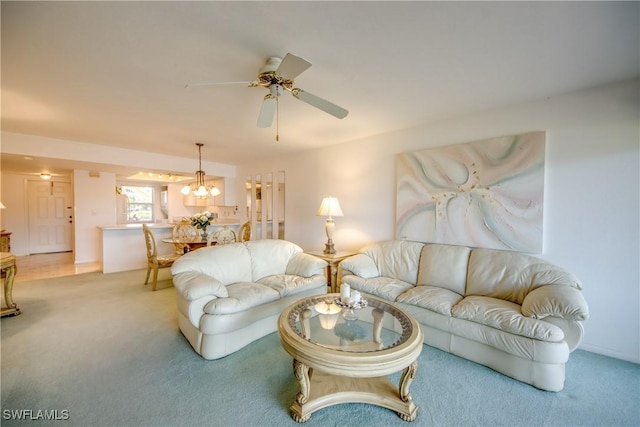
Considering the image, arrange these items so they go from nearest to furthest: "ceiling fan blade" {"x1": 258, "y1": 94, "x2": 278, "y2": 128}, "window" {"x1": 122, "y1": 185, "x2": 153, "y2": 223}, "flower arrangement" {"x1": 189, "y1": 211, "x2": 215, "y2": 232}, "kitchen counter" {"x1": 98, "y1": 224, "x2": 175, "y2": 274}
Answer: "ceiling fan blade" {"x1": 258, "y1": 94, "x2": 278, "y2": 128}
"flower arrangement" {"x1": 189, "y1": 211, "x2": 215, "y2": 232}
"kitchen counter" {"x1": 98, "y1": 224, "x2": 175, "y2": 274}
"window" {"x1": 122, "y1": 185, "x2": 153, "y2": 223}

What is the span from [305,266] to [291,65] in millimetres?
2295

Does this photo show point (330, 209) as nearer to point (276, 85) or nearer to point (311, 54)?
point (276, 85)

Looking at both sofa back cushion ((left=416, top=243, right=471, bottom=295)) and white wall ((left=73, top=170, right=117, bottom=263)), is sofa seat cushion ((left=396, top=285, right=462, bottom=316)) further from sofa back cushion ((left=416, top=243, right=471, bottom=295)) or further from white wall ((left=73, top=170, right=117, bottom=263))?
white wall ((left=73, top=170, right=117, bottom=263))

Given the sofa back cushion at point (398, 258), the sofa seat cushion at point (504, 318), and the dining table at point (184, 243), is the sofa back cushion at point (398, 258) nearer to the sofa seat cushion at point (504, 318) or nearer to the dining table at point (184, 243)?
the sofa seat cushion at point (504, 318)

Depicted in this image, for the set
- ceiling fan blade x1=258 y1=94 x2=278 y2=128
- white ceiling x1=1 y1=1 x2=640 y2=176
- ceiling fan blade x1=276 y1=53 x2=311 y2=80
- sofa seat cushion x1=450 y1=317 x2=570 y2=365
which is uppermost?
white ceiling x1=1 y1=1 x2=640 y2=176

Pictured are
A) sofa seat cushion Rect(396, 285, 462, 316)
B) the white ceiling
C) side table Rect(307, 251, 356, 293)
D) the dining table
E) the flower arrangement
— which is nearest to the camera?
the white ceiling

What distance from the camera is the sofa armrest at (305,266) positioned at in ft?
10.5

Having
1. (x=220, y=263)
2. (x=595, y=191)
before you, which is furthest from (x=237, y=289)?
(x=595, y=191)

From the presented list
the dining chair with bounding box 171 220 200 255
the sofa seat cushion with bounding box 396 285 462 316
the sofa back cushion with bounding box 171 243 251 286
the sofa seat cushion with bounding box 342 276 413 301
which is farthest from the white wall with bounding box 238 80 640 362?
the dining chair with bounding box 171 220 200 255

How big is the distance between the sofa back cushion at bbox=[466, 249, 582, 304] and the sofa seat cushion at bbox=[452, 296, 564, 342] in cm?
15

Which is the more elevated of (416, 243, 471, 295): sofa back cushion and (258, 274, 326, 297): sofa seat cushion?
(416, 243, 471, 295): sofa back cushion

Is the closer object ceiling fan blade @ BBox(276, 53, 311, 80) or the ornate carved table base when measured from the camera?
ceiling fan blade @ BBox(276, 53, 311, 80)

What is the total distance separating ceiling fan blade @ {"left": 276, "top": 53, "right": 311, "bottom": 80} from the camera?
4.88 feet

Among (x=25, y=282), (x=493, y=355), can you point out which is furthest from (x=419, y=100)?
(x=25, y=282)
